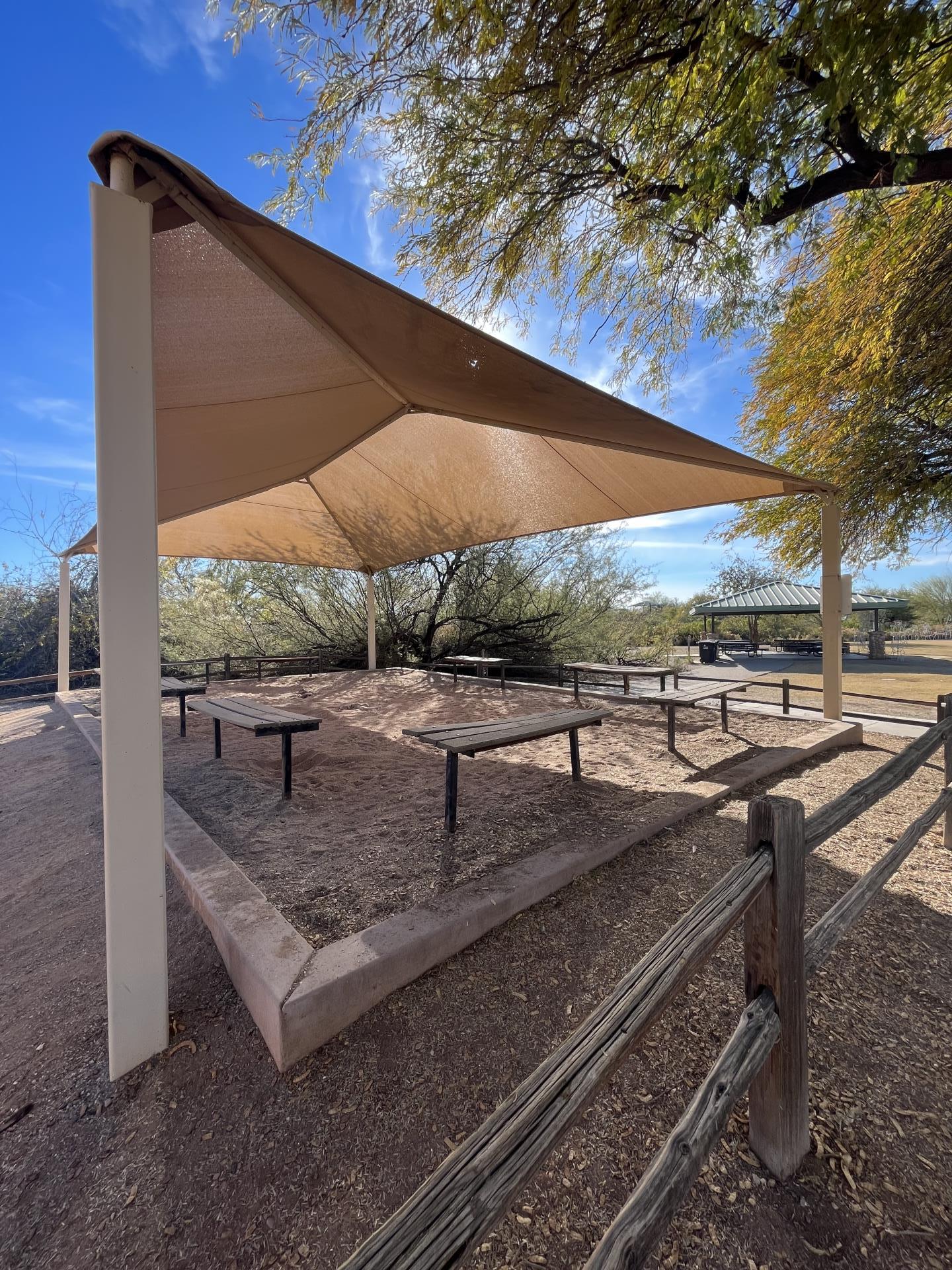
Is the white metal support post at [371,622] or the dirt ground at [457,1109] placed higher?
the white metal support post at [371,622]

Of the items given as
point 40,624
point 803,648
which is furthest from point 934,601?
point 40,624

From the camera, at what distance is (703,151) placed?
2398 mm

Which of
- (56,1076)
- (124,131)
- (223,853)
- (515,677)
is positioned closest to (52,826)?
(223,853)

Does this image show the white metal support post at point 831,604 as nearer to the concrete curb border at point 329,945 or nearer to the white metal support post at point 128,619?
the concrete curb border at point 329,945

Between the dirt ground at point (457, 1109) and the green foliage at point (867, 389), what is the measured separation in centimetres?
352

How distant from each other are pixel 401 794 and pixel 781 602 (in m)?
17.6

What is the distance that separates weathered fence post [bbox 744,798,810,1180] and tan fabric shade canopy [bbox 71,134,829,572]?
1.94 metres

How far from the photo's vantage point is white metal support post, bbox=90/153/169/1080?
123cm

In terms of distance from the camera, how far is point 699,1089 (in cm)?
89

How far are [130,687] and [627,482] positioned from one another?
3873 millimetres

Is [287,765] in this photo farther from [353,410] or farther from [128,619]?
[353,410]

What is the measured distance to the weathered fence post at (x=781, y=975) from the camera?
1.00 metres

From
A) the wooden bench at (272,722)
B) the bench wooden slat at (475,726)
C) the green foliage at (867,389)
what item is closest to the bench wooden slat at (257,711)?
the wooden bench at (272,722)

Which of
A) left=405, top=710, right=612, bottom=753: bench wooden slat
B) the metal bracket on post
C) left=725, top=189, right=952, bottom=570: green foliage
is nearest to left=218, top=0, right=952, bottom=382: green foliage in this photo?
left=725, top=189, right=952, bottom=570: green foliage
